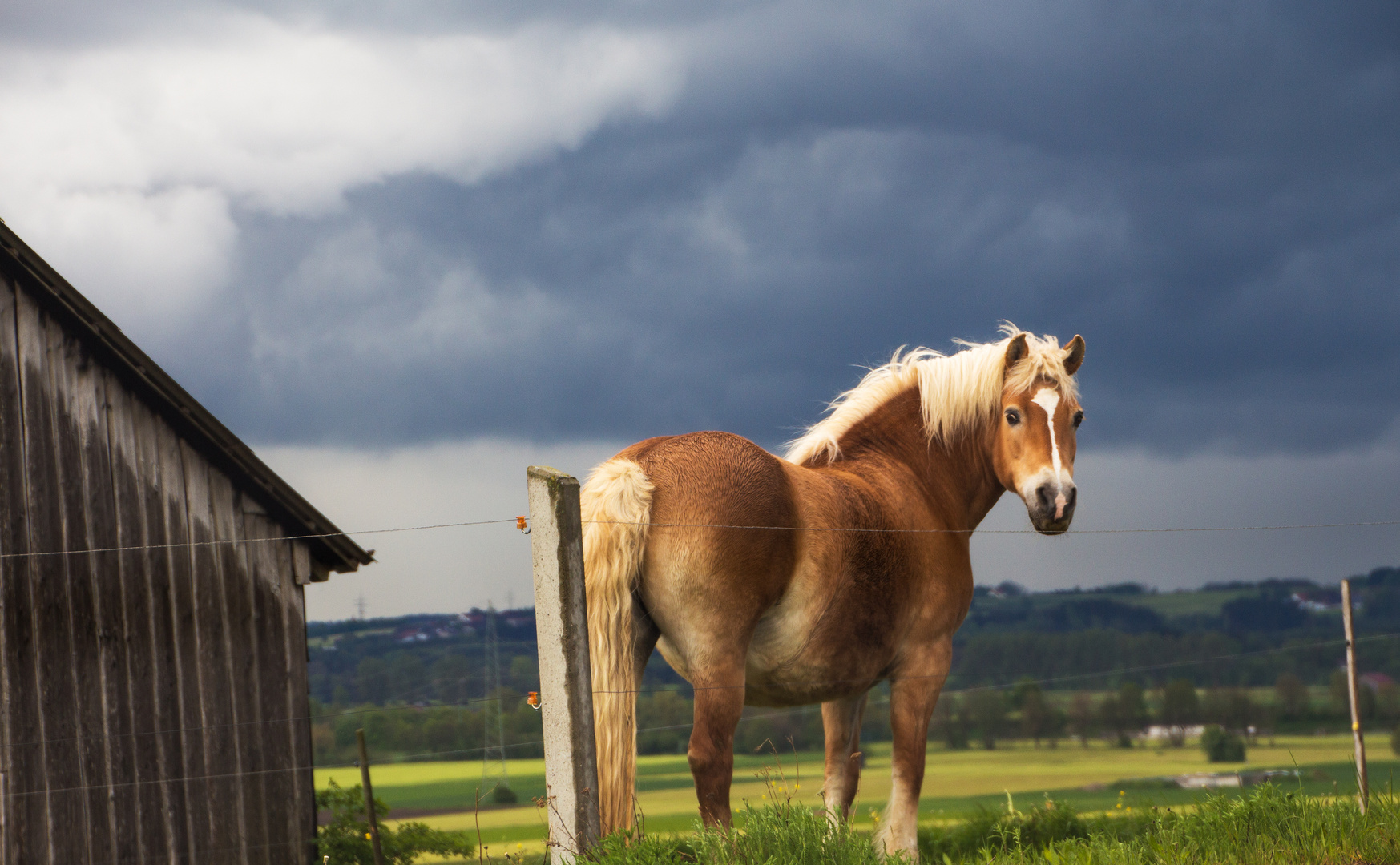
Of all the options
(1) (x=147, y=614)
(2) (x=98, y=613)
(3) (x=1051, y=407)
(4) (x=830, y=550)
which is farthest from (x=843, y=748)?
(2) (x=98, y=613)

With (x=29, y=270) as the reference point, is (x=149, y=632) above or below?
below

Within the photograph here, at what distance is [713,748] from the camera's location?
5418 millimetres

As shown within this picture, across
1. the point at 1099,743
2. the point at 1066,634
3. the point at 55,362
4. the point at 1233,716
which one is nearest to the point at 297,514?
the point at 55,362

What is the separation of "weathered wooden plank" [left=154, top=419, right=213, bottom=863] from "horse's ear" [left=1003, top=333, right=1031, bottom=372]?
627 cm

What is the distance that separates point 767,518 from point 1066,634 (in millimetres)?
52280

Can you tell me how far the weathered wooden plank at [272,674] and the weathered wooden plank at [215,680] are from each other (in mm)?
231

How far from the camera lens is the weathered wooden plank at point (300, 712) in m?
8.86

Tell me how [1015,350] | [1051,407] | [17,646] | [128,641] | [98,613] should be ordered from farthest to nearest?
[128,641]
[98,613]
[17,646]
[1015,350]
[1051,407]

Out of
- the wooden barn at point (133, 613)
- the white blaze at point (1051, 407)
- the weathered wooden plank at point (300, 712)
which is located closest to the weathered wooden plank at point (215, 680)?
the wooden barn at point (133, 613)

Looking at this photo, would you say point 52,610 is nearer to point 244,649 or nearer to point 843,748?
point 244,649

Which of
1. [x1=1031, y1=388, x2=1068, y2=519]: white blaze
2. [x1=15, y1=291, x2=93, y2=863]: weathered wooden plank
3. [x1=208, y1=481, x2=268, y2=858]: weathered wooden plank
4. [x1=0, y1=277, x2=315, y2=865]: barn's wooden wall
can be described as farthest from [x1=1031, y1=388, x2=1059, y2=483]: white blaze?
[x1=15, y1=291, x2=93, y2=863]: weathered wooden plank

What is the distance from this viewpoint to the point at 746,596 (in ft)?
18.3

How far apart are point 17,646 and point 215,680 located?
1406mm

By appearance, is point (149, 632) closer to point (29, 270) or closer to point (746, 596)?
point (29, 270)
